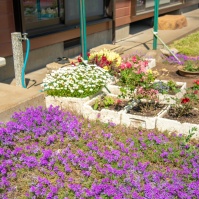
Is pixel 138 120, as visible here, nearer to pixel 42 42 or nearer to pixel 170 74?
pixel 170 74

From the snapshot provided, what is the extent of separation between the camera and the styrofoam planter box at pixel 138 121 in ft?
17.9

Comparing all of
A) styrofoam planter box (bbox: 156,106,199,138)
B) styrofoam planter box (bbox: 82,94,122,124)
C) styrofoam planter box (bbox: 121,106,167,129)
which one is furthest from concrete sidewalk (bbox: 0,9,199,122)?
styrofoam planter box (bbox: 156,106,199,138)

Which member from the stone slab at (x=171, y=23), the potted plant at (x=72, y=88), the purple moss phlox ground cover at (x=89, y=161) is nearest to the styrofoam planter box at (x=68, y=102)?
the potted plant at (x=72, y=88)

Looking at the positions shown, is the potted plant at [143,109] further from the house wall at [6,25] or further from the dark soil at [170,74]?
the house wall at [6,25]

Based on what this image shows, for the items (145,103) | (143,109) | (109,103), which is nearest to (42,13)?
(109,103)

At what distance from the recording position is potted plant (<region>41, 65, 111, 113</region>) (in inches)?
245

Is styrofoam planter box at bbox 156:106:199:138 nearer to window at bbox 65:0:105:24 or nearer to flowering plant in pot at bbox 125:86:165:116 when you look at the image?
flowering plant in pot at bbox 125:86:165:116

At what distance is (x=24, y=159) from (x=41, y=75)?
13.6 feet

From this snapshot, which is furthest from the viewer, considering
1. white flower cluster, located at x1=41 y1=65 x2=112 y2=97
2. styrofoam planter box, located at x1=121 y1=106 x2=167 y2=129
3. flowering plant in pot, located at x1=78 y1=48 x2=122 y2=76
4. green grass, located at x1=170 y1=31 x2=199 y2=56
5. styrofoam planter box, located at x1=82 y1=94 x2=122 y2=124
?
green grass, located at x1=170 y1=31 x2=199 y2=56

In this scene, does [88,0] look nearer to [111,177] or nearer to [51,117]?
[51,117]

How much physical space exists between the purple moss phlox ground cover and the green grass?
5.79 metres

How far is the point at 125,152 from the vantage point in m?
4.77

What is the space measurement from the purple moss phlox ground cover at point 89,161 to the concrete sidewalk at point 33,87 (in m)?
0.18

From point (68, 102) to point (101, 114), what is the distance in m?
0.75
